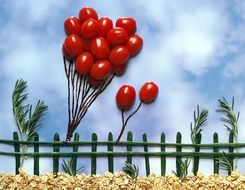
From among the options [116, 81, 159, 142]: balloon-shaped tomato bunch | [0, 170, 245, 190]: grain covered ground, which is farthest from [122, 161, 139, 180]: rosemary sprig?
[116, 81, 159, 142]: balloon-shaped tomato bunch

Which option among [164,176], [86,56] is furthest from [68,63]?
[164,176]

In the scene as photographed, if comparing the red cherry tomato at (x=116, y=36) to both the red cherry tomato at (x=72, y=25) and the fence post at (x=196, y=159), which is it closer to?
the red cherry tomato at (x=72, y=25)

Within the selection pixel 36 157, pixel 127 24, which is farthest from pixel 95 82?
pixel 36 157

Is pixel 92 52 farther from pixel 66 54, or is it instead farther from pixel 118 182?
pixel 118 182

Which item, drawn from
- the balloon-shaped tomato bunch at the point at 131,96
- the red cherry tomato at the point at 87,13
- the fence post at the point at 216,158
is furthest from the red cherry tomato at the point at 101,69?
the fence post at the point at 216,158

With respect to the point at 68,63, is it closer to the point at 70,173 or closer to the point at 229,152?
the point at 70,173

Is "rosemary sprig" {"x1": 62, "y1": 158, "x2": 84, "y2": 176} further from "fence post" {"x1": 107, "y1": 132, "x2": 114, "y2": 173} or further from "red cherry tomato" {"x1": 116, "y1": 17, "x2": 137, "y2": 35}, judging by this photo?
"red cherry tomato" {"x1": 116, "y1": 17, "x2": 137, "y2": 35}

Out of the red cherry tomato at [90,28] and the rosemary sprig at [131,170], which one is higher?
the red cherry tomato at [90,28]
